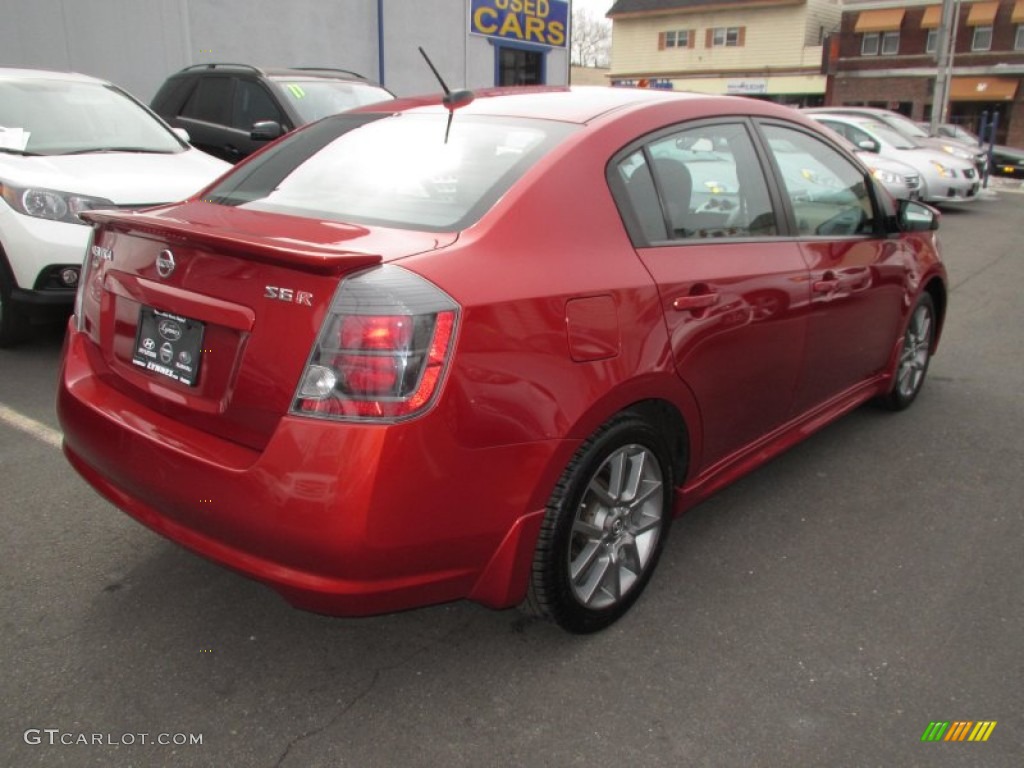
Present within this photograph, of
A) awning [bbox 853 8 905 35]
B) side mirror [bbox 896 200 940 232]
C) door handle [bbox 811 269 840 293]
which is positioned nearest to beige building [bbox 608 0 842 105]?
awning [bbox 853 8 905 35]

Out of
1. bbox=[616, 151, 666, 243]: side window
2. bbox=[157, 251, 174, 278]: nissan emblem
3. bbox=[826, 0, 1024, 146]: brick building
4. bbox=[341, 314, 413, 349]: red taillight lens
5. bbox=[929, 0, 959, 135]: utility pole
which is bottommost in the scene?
bbox=[341, 314, 413, 349]: red taillight lens

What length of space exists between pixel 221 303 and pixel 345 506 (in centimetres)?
64

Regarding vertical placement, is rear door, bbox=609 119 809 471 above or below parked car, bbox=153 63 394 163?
below

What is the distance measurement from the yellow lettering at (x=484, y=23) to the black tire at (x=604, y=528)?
16892 mm

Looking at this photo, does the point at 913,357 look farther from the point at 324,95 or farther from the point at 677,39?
the point at 677,39

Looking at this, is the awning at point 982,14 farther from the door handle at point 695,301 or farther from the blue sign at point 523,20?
the door handle at point 695,301

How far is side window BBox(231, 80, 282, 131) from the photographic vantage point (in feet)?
27.1

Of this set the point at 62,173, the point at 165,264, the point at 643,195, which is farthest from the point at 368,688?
the point at 62,173

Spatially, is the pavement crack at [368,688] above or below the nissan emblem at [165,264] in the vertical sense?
below

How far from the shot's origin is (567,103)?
2998 mm

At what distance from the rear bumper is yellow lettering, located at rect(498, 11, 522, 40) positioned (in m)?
17.8

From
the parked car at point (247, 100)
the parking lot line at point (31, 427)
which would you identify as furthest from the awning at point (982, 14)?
the parking lot line at point (31, 427)

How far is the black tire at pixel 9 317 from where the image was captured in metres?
5.19

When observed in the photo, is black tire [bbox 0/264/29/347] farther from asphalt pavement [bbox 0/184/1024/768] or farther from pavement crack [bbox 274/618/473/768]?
pavement crack [bbox 274/618/473/768]
